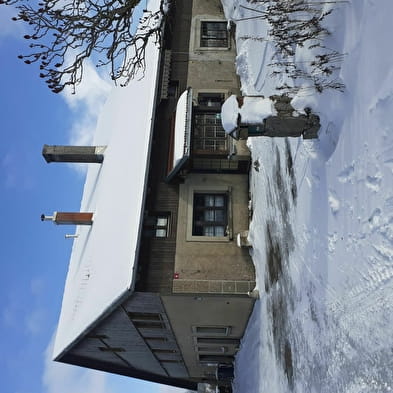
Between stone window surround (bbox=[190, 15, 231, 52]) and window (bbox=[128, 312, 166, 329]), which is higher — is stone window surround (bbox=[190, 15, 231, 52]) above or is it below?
above

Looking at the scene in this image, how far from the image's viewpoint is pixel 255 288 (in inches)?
477

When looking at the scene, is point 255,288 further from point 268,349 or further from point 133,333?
point 133,333

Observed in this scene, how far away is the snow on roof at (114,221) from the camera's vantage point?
1268 cm

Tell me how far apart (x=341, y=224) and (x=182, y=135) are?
8032 mm

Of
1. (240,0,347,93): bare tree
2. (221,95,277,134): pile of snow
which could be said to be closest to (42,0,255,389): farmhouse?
(221,95,277,134): pile of snow

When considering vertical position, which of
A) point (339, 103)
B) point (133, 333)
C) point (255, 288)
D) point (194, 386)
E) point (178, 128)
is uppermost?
point (178, 128)

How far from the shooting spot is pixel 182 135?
515 inches

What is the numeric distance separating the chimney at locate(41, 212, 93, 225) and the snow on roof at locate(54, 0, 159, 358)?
0.49 metres

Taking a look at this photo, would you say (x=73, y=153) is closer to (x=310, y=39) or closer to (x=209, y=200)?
(x=209, y=200)

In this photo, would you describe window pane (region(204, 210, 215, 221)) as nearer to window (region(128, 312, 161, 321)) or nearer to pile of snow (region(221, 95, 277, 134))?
window (region(128, 312, 161, 321))

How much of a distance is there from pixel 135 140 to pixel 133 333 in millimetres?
8103

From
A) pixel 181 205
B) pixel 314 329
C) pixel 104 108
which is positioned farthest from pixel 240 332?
pixel 104 108

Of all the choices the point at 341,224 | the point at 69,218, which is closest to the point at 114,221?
the point at 69,218

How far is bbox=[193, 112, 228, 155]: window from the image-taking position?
13.5 m
